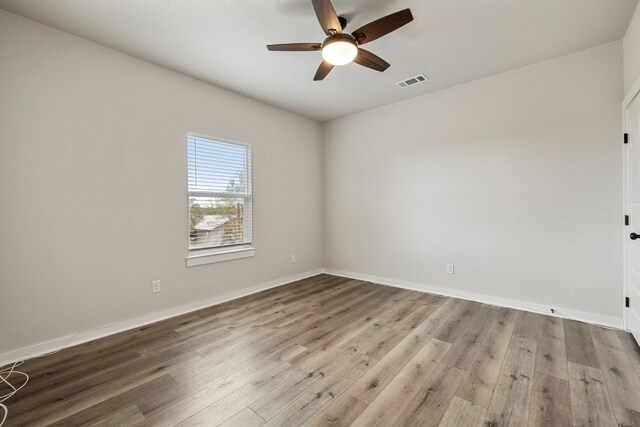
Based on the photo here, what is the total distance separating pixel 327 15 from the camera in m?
1.88

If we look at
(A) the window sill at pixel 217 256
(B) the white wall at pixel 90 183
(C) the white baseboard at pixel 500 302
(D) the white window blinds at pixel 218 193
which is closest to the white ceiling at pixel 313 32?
(B) the white wall at pixel 90 183

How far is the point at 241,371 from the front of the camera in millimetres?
2045

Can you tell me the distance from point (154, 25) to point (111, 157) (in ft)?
4.17

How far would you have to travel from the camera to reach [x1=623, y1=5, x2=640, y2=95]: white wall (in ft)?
7.36

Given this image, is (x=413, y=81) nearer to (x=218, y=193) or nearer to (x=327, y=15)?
(x=327, y=15)

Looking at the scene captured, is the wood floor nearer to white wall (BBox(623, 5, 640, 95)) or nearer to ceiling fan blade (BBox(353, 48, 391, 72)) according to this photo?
white wall (BBox(623, 5, 640, 95))

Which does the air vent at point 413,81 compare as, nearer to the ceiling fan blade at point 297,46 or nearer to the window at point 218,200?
the ceiling fan blade at point 297,46

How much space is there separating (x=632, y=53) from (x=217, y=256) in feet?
15.0

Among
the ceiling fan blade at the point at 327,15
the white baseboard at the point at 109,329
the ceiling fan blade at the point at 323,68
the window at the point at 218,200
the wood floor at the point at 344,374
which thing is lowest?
the wood floor at the point at 344,374

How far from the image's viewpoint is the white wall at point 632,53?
2244 millimetres

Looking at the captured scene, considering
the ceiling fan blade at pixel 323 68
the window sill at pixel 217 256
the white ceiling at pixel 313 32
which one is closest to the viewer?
the white ceiling at pixel 313 32

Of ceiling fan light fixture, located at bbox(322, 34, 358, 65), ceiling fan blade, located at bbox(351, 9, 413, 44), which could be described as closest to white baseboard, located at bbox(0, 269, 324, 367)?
ceiling fan light fixture, located at bbox(322, 34, 358, 65)

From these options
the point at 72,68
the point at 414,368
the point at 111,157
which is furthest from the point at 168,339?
Answer: the point at 72,68

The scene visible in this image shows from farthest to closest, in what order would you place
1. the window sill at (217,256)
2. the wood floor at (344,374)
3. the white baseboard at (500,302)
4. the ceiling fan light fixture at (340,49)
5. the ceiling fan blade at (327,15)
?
the window sill at (217,256), the white baseboard at (500,302), the ceiling fan light fixture at (340,49), the ceiling fan blade at (327,15), the wood floor at (344,374)
